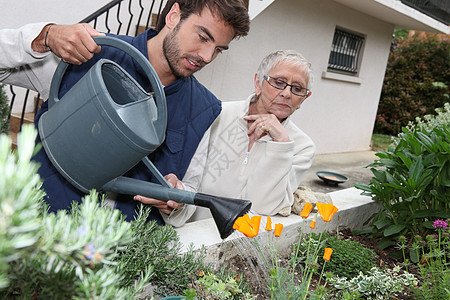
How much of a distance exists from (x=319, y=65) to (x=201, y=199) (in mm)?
7079

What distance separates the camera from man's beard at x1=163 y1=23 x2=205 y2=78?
1552mm

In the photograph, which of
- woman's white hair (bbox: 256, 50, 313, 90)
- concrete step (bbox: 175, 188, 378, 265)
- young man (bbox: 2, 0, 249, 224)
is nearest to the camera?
young man (bbox: 2, 0, 249, 224)

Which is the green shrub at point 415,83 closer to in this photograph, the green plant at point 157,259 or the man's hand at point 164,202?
the man's hand at point 164,202

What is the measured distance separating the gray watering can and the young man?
274 millimetres

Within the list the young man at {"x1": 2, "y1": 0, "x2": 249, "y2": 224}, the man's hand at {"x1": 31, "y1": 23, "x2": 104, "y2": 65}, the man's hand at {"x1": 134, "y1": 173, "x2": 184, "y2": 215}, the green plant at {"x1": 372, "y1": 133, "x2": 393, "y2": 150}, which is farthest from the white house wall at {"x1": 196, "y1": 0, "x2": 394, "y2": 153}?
the man's hand at {"x1": 31, "y1": 23, "x2": 104, "y2": 65}

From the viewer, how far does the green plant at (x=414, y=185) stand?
2.31m

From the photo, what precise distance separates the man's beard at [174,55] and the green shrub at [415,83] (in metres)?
11.5

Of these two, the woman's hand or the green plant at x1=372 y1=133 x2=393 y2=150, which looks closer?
the woman's hand

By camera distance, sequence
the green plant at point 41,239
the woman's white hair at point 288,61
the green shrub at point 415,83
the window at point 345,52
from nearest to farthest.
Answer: the green plant at point 41,239 → the woman's white hair at point 288,61 → the window at point 345,52 → the green shrub at point 415,83

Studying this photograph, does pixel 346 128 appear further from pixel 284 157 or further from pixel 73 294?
pixel 73 294

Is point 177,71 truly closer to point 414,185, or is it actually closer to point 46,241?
point 46,241

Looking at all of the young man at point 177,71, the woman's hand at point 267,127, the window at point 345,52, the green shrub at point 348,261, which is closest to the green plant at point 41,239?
the young man at point 177,71

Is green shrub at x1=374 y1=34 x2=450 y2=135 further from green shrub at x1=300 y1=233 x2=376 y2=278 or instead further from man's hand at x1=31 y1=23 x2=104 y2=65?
man's hand at x1=31 y1=23 x2=104 y2=65

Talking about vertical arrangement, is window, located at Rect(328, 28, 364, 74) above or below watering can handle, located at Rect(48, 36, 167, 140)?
above
